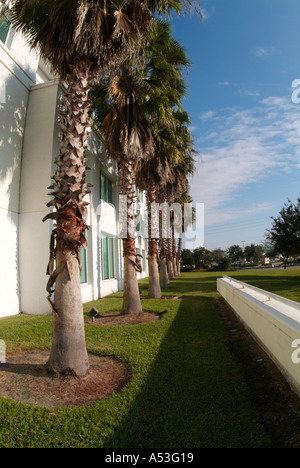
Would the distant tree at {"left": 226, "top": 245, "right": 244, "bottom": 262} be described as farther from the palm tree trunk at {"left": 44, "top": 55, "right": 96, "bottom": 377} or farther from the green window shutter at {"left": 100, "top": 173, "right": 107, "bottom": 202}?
the palm tree trunk at {"left": 44, "top": 55, "right": 96, "bottom": 377}

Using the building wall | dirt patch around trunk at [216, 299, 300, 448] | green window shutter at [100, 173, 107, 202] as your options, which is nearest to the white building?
the building wall

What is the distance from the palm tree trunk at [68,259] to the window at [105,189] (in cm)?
994

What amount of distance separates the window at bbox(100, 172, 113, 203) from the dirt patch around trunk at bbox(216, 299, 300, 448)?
10.5 m

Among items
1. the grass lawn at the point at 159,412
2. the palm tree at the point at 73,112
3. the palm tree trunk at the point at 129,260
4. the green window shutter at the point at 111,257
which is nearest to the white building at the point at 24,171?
the palm tree trunk at the point at 129,260

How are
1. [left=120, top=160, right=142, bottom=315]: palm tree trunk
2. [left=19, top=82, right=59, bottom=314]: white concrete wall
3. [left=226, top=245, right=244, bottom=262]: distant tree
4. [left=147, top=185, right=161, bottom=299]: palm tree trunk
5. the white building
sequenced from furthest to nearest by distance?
[left=226, top=245, right=244, bottom=262]: distant tree → [left=147, top=185, right=161, bottom=299]: palm tree trunk → [left=19, top=82, right=59, bottom=314]: white concrete wall → [left=120, top=160, right=142, bottom=315]: palm tree trunk → the white building

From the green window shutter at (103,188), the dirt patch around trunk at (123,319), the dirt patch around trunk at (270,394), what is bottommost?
the dirt patch around trunk at (123,319)

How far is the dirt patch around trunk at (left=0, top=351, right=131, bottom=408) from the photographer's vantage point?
3.58 meters

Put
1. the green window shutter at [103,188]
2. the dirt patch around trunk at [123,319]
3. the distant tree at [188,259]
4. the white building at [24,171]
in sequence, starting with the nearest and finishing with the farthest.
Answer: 1. the dirt patch around trunk at [123,319]
2. the white building at [24,171]
3. the green window shutter at [103,188]
4. the distant tree at [188,259]

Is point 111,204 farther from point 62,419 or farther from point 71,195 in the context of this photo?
point 62,419

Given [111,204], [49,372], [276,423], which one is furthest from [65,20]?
[111,204]

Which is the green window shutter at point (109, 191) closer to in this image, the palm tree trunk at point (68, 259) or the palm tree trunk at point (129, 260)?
the palm tree trunk at point (129, 260)

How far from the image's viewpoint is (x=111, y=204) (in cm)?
1606

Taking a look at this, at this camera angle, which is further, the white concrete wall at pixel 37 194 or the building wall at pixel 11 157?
the white concrete wall at pixel 37 194

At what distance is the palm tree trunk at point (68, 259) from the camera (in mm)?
4262
